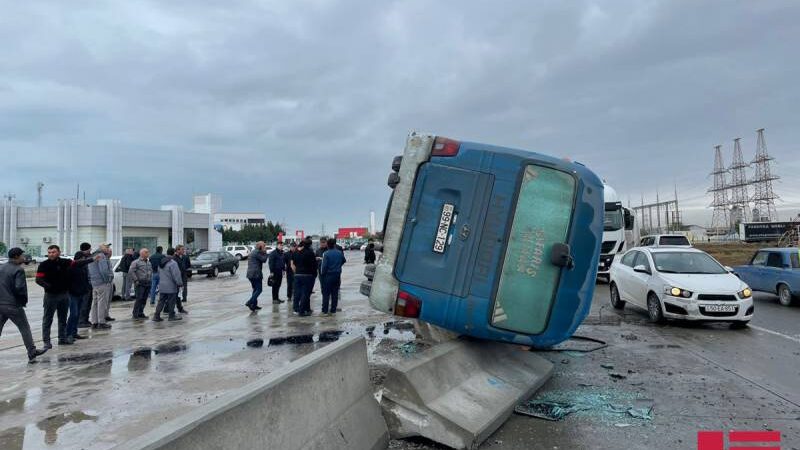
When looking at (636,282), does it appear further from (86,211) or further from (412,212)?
(86,211)

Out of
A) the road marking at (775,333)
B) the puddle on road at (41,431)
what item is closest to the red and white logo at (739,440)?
the road marking at (775,333)

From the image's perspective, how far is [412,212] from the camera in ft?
18.1

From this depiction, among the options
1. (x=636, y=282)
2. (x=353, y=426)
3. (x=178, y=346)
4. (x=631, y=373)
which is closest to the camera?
(x=353, y=426)

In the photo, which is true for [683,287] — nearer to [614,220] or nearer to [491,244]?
[491,244]

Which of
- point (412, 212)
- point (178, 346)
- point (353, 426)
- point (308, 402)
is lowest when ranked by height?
point (178, 346)

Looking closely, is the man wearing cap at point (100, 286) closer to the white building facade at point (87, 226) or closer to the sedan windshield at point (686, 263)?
the sedan windshield at point (686, 263)

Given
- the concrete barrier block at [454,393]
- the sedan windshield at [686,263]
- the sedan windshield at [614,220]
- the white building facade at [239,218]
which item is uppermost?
the white building facade at [239,218]

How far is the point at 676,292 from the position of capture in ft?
30.3

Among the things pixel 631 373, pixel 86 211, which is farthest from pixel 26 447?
pixel 86 211

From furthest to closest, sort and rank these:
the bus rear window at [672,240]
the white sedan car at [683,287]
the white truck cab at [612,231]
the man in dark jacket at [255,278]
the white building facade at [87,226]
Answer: the white building facade at [87,226] < the bus rear window at [672,240] < the white truck cab at [612,231] < the man in dark jacket at [255,278] < the white sedan car at [683,287]

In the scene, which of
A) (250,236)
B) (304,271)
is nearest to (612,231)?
(304,271)

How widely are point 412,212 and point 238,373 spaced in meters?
3.36

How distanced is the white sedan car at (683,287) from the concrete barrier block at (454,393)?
5039 mm

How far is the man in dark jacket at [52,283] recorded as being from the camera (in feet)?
27.8
